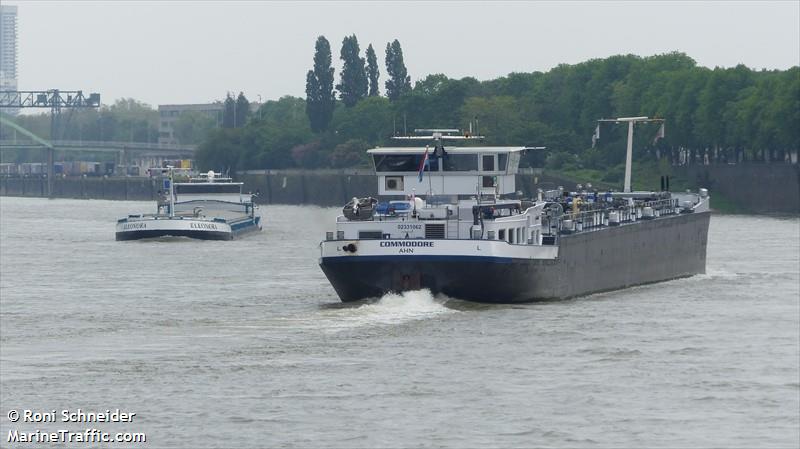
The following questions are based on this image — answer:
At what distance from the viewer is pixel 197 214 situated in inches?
4493

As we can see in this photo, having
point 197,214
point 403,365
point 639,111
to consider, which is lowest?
point 197,214

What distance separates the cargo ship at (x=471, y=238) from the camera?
49969 millimetres

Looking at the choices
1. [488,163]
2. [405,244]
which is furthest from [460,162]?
[405,244]

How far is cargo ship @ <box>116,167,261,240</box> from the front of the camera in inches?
4053

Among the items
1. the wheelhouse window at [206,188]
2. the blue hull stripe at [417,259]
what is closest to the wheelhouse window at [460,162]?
the blue hull stripe at [417,259]

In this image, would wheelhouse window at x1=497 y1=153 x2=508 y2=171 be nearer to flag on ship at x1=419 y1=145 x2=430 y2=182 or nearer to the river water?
flag on ship at x1=419 y1=145 x2=430 y2=182

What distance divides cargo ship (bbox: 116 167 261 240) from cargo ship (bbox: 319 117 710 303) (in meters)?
41.3

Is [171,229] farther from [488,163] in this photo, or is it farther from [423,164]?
[423,164]

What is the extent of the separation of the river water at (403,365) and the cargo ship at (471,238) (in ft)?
2.47

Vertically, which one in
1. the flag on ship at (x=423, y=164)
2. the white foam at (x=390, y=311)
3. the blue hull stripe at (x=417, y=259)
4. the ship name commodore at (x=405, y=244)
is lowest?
the white foam at (x=390, y=311)

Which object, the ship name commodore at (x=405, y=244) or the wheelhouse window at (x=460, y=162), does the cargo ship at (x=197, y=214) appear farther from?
the ship name commodore at (x=405, y=244)

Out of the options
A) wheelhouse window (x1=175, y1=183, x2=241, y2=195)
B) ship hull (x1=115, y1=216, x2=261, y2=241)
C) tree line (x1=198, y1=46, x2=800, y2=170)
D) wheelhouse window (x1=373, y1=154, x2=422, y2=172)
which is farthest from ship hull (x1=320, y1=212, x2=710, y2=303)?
tree line (x1=198, y1=46, x2=800, y2=170)

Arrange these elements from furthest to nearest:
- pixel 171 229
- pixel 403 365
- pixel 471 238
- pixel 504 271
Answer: pixel 171 229
pixel 504 271
pixel 471 238
pixel 403 365

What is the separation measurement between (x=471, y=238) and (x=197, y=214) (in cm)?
→ 6516
